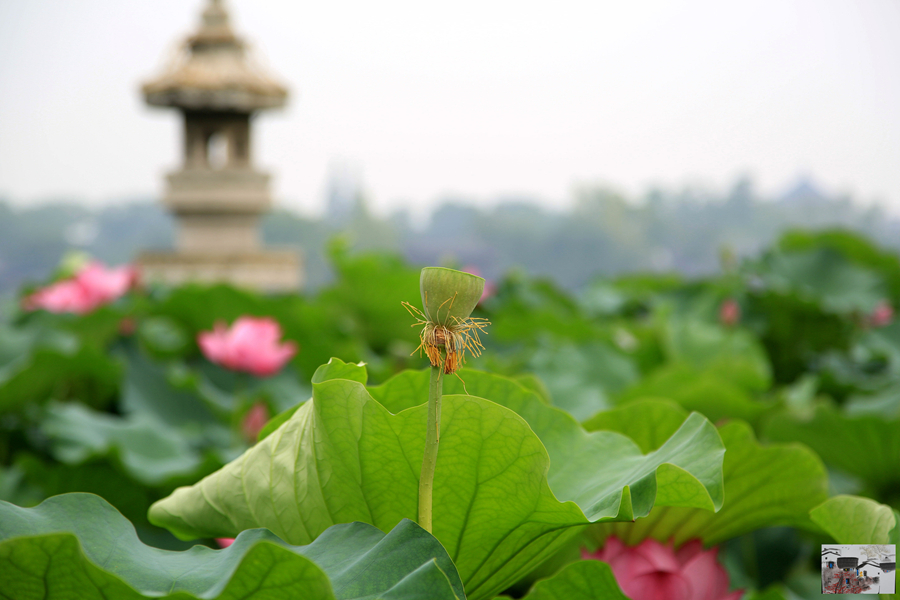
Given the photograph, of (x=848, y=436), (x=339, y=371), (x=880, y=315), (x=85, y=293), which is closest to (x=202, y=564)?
(x=339, y=371)

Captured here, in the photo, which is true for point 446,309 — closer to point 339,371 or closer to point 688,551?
point 339,371

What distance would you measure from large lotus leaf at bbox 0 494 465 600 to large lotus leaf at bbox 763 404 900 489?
0.53 meters

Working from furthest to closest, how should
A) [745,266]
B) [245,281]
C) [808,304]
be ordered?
[245,281], [745,266], [808,304]

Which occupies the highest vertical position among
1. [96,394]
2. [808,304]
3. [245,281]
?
[808,304]

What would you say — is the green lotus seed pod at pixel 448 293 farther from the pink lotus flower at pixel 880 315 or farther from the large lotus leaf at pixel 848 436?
the pink lotus flower at pixel 880 315

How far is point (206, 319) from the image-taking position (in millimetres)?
1366

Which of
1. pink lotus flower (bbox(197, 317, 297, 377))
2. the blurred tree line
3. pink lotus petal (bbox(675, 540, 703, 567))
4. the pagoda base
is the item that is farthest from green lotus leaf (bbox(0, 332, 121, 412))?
the blurred tree line

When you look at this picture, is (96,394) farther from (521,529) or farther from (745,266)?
(745,266)

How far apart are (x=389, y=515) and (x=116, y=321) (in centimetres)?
113

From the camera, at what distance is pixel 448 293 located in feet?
0.66

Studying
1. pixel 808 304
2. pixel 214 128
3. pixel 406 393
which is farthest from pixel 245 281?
pixel 406 393

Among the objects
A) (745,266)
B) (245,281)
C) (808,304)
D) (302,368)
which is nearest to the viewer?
(302,368)

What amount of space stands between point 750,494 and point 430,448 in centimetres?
21

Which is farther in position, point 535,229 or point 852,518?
point 535,229
